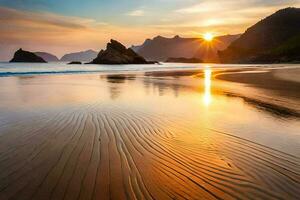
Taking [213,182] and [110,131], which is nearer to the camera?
[213,182]

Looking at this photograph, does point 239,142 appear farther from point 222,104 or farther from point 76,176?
point 222,104

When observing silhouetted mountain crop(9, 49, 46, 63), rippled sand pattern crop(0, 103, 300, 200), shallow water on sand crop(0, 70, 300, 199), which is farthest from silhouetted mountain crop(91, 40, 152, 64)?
rippled sand pattern crop(0, 103, 300, 200)

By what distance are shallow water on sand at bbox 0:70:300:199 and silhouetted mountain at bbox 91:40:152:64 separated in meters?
121

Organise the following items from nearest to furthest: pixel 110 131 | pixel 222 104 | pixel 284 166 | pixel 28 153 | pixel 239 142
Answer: pixel 284 166
pixel 28 153
pixel 239 142
pixel 110 131
pixel 222 104

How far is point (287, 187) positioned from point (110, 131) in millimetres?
5504

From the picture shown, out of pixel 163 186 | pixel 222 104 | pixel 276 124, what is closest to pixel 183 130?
pixel 276 124

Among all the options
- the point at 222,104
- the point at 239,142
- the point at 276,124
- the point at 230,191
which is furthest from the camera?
the point at 222,104

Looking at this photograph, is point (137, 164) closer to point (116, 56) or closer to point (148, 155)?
point (148, 155)

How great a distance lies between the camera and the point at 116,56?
132375mm

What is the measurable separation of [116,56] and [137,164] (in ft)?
423

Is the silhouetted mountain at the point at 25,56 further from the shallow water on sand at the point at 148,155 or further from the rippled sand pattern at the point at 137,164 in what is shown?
the rippled sand pattern at the point at 137,164

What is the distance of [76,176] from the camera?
5547mm

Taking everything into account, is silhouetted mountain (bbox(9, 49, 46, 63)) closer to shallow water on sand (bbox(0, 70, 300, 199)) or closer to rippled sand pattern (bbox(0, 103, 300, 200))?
shallow water on sand (bbox(0, 70, 300, 199))

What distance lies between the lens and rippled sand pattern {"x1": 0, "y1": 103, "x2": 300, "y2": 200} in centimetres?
491
